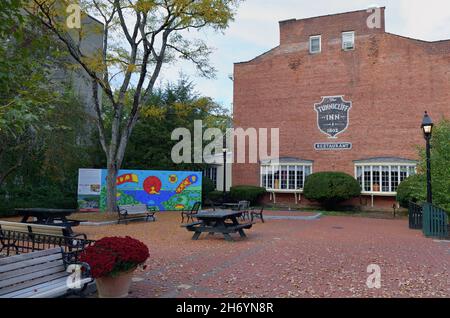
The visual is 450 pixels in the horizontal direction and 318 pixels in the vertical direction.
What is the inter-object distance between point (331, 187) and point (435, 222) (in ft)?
35.5

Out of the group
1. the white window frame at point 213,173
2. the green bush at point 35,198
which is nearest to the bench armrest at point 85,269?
the green bush at point 35,198

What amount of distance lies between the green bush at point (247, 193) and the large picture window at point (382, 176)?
6576 mm

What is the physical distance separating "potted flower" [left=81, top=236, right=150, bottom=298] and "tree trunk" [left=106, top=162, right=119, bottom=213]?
13.3m

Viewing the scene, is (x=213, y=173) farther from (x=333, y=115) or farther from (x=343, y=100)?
(x=343, y=100)

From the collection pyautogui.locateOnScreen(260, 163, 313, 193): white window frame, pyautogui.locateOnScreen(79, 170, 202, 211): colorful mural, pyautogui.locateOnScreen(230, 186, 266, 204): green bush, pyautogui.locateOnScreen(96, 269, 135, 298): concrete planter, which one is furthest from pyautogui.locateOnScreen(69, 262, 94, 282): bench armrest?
pyautogui.locateOnScreen(260, 163, 313, 193): white window frame

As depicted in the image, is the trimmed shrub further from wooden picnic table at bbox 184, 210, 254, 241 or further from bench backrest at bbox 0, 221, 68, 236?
bench backrest at bbox 0, 221, 68, 236

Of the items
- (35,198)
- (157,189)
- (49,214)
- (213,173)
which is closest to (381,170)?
(213,173)

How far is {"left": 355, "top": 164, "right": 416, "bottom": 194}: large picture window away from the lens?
81.8ft

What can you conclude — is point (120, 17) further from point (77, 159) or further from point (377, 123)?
point (377, 123)

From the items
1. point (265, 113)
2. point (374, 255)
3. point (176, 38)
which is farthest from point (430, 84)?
point (374, 255)

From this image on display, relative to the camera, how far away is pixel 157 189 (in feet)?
74.1

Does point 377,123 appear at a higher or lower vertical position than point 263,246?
higher

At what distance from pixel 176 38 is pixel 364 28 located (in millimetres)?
13722

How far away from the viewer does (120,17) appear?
18.8m
